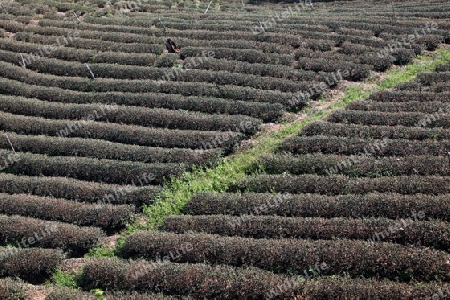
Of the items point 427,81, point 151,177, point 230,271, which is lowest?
point 230,271

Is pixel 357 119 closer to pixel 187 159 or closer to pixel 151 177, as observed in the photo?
pixel 187 159

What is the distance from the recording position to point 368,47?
24.1 m

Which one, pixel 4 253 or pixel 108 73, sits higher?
pixel 108 73

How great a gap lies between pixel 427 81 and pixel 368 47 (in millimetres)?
4763

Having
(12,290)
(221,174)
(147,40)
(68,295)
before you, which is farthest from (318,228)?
→ (147,40)

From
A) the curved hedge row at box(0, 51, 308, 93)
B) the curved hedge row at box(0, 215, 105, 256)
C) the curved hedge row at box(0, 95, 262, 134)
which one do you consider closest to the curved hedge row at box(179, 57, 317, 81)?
the curved hedge row at box(0, 51, 308, 93)

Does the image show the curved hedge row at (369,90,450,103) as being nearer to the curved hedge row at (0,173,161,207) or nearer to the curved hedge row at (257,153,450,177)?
the curved hedge row at (257,153,450,177)

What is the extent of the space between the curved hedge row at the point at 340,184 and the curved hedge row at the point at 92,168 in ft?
9.08

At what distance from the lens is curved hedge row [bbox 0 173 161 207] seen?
15.5m

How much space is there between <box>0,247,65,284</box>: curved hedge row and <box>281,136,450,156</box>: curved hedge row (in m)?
8.69

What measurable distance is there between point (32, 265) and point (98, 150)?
18.6 ft

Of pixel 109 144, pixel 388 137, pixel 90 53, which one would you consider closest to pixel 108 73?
pixel 90 53

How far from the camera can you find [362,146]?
15.7m

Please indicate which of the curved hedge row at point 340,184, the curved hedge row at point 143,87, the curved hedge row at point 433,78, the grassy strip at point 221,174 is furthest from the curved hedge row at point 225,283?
the curved hedge row at point 433,78
